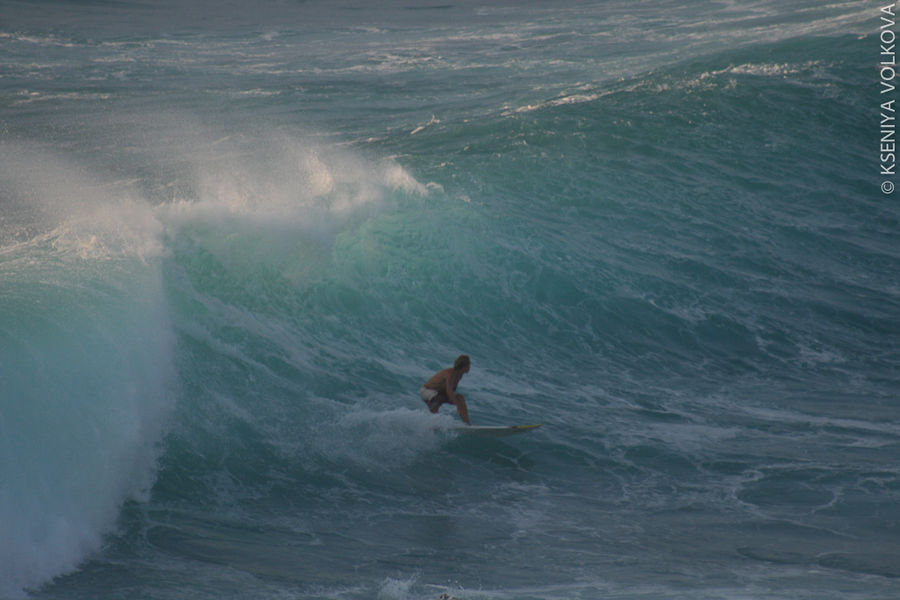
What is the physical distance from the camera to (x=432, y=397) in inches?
365

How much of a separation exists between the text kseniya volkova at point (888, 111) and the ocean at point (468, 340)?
0.12 m

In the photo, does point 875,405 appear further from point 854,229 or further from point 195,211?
point 195,211

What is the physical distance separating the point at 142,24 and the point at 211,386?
123 feet

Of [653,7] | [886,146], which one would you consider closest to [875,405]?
[886,146]

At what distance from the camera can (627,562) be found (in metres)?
7.11

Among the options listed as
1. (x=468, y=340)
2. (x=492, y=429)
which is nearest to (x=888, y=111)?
(x=468, y=340)

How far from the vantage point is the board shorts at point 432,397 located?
9.25 m

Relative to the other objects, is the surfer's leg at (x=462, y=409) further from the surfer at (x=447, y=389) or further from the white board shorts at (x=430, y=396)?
the white board shorts at (x=430, y=396)

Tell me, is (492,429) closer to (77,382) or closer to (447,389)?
(447,389)

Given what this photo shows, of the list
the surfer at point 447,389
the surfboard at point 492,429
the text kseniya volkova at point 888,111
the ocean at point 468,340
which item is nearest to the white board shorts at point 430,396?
the surfer at point 447,389

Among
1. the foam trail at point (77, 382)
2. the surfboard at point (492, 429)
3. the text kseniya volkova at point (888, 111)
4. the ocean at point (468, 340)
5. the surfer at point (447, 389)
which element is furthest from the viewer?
the text kseniya volkova at point (888, 111)

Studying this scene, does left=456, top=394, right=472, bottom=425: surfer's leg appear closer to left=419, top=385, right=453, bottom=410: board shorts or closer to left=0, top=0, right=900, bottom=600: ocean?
left=419, top=385, right=453, bottom=410: board shorts

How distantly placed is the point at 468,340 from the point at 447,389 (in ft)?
11.4

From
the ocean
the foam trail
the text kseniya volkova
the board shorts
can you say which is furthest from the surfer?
the text kseniya volkova
